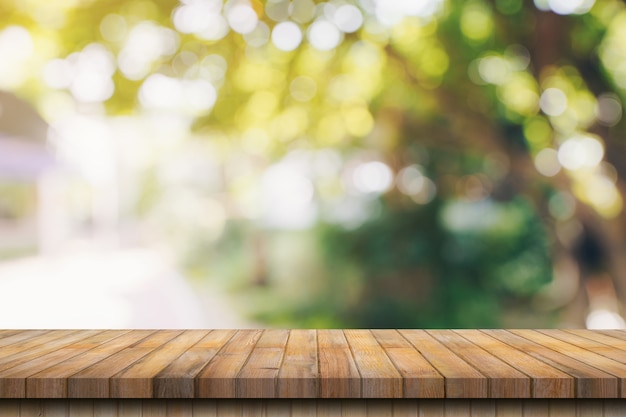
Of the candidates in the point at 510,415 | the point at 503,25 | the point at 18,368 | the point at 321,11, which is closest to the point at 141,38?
the point at 321,11

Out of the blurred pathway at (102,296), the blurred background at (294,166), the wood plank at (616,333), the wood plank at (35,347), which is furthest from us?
the blurred pathway at (102,296)

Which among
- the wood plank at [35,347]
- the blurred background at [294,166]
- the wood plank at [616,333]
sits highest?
the blurred background at [294,166]

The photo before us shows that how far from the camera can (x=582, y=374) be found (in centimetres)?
168

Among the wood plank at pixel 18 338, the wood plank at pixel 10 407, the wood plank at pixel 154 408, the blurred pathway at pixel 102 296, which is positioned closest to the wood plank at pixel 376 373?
the wood plank at pixel 154 408

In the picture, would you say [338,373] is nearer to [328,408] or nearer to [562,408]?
[328,408]

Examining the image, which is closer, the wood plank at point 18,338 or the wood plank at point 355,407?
the wood plank at point 355,407

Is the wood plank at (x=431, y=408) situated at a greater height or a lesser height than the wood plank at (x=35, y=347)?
lesser

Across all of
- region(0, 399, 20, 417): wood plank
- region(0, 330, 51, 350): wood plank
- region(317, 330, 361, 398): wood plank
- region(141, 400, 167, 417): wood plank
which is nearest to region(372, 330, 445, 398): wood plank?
region(317, 330, 361, 398): wood plank

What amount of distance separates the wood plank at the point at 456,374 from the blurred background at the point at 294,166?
12.6 feet

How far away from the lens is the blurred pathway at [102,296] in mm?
5930

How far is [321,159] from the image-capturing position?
5.84m

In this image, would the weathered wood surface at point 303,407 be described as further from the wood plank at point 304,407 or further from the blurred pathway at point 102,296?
the blurred pathway at point 102,296

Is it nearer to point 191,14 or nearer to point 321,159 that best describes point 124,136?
point 191,14

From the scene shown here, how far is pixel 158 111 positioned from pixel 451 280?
267cm
